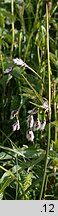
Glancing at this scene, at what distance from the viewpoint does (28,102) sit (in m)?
2.06

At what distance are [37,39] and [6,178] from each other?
80cm

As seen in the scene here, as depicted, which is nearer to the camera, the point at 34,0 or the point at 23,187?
the point at 23,187

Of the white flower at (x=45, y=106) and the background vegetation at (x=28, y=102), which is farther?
the background vegetation at (x=28, y=102)

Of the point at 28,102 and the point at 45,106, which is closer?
the point at 45,106

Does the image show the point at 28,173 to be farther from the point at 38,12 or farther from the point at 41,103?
the point at 38,12

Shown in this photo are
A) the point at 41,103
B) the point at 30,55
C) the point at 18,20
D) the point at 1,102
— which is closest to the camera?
the point at 41,103

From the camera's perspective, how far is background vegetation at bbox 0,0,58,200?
1.69 metres

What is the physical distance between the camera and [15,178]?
1.67m

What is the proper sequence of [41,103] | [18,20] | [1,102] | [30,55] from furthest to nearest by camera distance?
[18,20] → [30,55] → [1,102] → [41,103]

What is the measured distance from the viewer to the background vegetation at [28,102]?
5.55ft

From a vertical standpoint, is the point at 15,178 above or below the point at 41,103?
below

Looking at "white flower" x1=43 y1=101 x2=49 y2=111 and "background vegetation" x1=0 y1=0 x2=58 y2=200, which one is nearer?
"white flower" x1=43 y1=101 x2=49 y2=111
